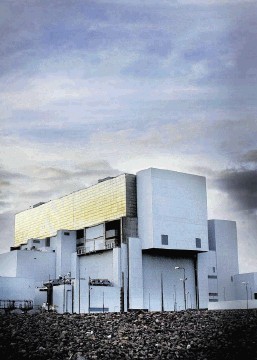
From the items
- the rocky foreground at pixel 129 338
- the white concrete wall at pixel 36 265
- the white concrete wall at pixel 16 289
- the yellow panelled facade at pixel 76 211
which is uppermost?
the yellow panelled facade at pixel 76 211

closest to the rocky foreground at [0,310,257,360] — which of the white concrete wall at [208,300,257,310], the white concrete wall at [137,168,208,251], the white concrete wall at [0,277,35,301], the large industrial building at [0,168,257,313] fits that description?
the white concrete wall at [208,300,257,310]

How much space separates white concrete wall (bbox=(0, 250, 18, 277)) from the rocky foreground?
38909 mm

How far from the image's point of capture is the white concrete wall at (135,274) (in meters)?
71.8

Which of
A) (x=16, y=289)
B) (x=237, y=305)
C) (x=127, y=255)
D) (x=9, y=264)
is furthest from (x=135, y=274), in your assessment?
(x=9, y=264)

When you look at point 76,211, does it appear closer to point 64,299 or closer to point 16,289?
point 64,299

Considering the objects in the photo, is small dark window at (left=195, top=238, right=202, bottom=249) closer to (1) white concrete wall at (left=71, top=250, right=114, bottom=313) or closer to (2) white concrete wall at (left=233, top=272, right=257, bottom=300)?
(1) white concrete wall at (left=71, top=250, right=114, bottom=313)

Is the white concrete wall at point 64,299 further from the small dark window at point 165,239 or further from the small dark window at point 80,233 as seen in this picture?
the small dark window at point 80,233

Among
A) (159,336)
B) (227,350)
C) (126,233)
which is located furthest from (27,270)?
(227,350)

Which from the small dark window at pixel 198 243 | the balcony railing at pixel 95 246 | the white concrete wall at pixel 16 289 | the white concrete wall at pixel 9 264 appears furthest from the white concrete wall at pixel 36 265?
the small dark window at pixel 198 243

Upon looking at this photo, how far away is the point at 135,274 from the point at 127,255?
8.93 ft

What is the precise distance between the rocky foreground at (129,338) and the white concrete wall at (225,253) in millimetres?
45810

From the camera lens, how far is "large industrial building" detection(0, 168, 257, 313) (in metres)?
71.6

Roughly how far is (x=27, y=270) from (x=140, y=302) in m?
18.8

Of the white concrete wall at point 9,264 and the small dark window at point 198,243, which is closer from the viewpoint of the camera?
the small dark window at point 198,243
